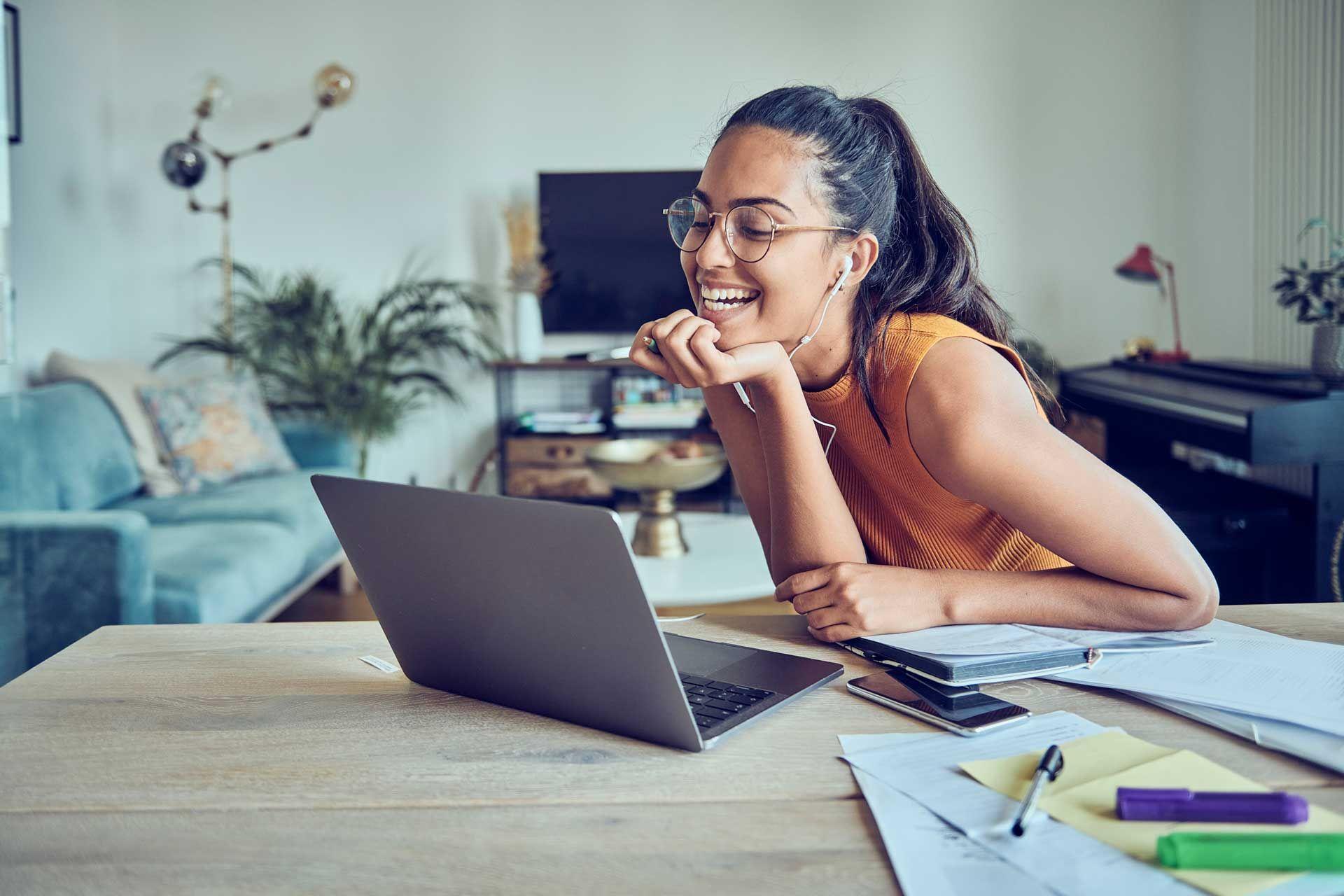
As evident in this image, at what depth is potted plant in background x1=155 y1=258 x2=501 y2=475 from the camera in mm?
4207

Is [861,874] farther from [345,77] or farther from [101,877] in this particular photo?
[345,77]

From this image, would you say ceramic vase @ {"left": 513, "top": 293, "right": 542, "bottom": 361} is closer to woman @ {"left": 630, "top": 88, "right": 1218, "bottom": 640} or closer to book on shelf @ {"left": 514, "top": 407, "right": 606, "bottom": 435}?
book on shelf @ {"left": 514, "top": 407, "right": 606, "bottom": 435}

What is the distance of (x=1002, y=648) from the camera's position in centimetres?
86

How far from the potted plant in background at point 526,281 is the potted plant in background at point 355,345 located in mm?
144

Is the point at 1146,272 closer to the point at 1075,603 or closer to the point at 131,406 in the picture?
the point at 1075,603

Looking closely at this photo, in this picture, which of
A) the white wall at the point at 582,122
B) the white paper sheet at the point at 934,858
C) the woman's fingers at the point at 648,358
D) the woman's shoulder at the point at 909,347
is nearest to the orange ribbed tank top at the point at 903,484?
the woman's shoulder at the point at 909,347

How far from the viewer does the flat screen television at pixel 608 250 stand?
4559mm

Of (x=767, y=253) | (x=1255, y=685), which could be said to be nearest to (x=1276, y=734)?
(x=1255, y=685)

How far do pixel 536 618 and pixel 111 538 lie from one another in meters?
1.73

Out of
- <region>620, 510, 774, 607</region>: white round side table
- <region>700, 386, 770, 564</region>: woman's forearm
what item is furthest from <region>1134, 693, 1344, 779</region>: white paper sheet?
<region>620, 510, 774, 607</region>: white round side table

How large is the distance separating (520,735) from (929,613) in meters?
0.39

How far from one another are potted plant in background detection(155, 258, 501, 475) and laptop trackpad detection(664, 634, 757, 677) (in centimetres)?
331

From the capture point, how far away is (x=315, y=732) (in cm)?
76

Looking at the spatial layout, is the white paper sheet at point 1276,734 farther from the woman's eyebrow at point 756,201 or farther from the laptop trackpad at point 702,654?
the woman's eyebrow at point 756,201
